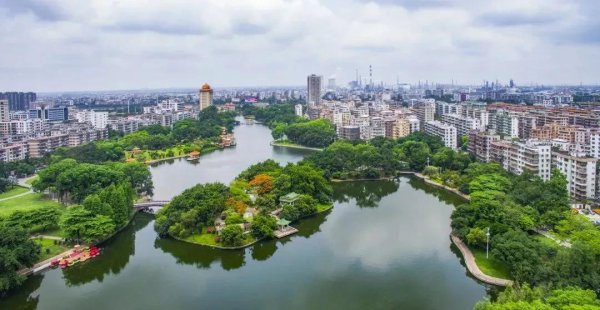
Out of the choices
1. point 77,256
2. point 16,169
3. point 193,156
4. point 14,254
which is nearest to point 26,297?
point 14,254

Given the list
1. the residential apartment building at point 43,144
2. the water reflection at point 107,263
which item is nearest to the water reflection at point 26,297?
the water reflection at point 107,263

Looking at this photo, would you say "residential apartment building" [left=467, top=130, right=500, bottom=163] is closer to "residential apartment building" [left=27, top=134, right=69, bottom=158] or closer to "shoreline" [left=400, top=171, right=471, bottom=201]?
"shoreline" [left=400, top=171, right=471, bottom=201]

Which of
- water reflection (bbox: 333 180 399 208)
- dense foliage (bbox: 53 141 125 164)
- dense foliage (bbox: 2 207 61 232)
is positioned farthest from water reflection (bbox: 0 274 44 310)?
dense foliage (bbox: 53 141 125 164)

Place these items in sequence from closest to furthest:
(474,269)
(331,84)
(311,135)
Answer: (474,269), (311,135), (331,84)

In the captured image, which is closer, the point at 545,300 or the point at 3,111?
the point at 545,300

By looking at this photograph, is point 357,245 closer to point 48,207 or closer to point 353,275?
point 353,275

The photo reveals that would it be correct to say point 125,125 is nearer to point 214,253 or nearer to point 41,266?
point 41,266
